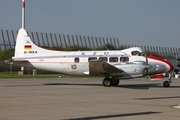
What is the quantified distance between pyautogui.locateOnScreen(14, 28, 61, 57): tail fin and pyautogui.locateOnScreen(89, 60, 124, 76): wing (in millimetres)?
3945

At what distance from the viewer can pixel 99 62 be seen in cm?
2802

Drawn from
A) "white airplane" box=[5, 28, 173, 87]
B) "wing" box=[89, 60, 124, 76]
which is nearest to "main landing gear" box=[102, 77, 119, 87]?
"white airplane" box=[5, 28, 173, 87]

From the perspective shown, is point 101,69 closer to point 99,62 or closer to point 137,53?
point 99,62

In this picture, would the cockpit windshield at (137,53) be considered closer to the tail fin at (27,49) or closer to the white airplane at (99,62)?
the white airplane at (99,62)

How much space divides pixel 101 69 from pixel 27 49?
7.07 metres

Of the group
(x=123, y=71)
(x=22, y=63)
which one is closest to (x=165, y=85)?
(x=123, y=71)

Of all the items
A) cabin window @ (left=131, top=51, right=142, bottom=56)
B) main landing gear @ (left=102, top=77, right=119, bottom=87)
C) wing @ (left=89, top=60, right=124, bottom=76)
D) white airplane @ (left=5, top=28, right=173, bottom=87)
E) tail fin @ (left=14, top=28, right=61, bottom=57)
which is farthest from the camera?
tail fin @ (left=14, top=28, right=61, bottom=57)

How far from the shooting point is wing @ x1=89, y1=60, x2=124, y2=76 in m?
28.3

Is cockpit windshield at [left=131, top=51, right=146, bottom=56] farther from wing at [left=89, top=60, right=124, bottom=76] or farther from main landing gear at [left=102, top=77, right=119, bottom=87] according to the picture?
main landing gear at [left=102, top=77, right=119, bottom=87]

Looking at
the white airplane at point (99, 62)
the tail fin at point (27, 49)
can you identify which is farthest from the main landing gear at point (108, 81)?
the tail fin at point (27, 49)

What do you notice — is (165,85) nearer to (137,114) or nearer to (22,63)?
(22,63)

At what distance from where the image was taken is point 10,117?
12.7 m

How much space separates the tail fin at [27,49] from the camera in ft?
105

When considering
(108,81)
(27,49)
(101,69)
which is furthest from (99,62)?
(27,49)
